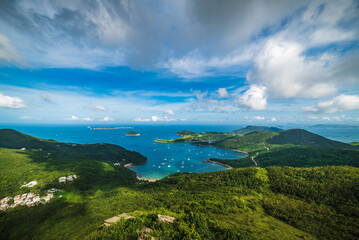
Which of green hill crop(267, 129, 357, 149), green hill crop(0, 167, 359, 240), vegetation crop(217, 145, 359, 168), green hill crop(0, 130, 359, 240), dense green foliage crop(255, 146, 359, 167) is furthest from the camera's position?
green hill crop(267, 129, 357, 149)

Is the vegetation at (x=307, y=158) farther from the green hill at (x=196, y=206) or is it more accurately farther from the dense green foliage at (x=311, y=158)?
the green hill at (x=196, y=206)

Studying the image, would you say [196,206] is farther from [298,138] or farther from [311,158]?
[298,138]

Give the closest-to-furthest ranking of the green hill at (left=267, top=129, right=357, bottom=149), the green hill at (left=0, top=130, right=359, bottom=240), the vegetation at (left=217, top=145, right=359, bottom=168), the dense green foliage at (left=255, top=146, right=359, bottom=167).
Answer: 1. the green hill at (left=0, top=130, right=359, bottom=240)
2. the dense green foliage at (left=255, top=146, right=359, bottom=167)
3. the vegetation at (left=217, top=145, right=359, bottom=168)
4. the green hill at (left=267, top=129, right=357, bottom=149)

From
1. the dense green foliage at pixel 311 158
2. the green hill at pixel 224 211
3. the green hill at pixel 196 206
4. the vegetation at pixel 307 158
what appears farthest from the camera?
the vegetation at pixel 307 158

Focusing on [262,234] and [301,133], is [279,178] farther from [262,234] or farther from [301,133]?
[301,133]

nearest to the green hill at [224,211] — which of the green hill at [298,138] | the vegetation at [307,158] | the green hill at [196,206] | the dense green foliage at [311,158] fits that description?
the green hill at [196,206]

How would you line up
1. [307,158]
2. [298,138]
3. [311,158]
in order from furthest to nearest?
[298,138] → [307,158] → [311,158]

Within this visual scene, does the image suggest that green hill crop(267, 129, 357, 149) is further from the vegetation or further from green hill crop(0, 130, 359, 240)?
green hill crop(0, 130, 359, 240)

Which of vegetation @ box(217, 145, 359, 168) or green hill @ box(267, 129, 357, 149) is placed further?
green hill @ box(267, 129, 357, 149)

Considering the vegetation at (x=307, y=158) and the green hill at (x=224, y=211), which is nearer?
the green hill at (x=224, y=211)

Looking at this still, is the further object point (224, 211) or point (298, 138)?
point (298, 138)

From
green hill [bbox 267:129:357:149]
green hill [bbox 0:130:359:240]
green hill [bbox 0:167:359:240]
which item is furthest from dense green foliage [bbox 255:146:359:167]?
green hill [bbox 267:129:357:149]

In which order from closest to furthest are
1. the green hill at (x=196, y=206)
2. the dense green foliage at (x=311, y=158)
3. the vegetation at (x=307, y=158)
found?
the green hill at (x=196, y=206) → the dense green foliage at (x=311, y=158) → the vegetation at (x=307, y=158)

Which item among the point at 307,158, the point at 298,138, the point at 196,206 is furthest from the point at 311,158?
the point at 298,138
